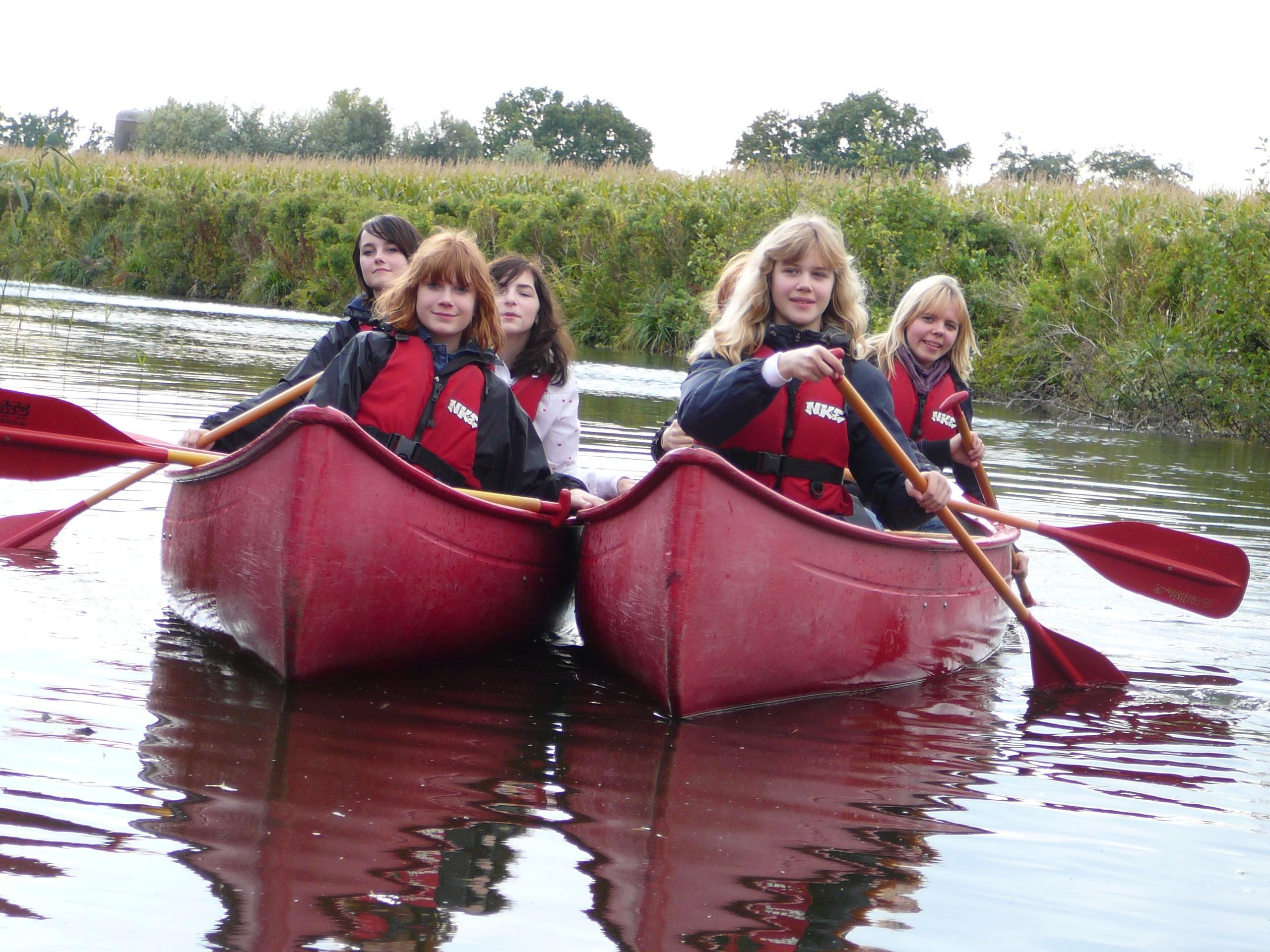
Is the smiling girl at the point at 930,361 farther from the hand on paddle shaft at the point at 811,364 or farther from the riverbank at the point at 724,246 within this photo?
the riverbank at the point at 724,246

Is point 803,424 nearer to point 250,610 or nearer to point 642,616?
point 642,616

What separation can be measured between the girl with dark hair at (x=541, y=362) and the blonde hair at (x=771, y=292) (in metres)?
0.86

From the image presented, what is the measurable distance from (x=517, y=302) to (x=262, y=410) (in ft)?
2.88

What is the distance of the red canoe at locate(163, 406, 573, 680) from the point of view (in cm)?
306

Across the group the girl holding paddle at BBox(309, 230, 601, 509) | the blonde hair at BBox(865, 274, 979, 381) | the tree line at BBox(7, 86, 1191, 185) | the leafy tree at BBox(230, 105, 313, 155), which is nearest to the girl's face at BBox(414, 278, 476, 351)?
the girl holding paddle at BBox(309, 230, 601, 509)

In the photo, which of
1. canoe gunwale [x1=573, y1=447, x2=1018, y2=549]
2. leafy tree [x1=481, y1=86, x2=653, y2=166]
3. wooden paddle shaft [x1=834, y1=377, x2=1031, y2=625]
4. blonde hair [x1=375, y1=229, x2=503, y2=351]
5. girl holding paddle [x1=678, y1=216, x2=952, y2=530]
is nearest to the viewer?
canoe gunwale [x1=573, y1=447, x2=1018, y2=549]

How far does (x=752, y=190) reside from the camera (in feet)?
53.9

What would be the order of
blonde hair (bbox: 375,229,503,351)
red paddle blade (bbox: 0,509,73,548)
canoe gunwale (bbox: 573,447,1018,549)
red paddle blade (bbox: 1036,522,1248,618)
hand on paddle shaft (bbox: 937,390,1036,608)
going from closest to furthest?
canoe gunwale (bbox: 573,447,1018,549) < blonde hair (bbox: 375,229,503,351) < red paddle blade (bbox: 1036,522,1248,618) < red paddle blade (bbox: 0,509,73,548) < hand on paddle shaft (bbox: 937,390,1036,608)

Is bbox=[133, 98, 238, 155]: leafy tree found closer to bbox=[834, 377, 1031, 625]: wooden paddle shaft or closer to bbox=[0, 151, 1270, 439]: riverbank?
bbox=[0, 151, 1270, 439]: riverbank

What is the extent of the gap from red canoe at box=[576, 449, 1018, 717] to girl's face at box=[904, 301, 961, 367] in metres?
1.22

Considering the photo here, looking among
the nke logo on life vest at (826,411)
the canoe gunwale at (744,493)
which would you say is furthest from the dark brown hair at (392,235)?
the nke logo on life vest at (826,411)

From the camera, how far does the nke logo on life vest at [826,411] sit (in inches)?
→ 140

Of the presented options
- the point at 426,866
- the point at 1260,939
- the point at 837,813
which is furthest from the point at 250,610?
the point at 1260,939

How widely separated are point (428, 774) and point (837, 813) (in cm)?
79
